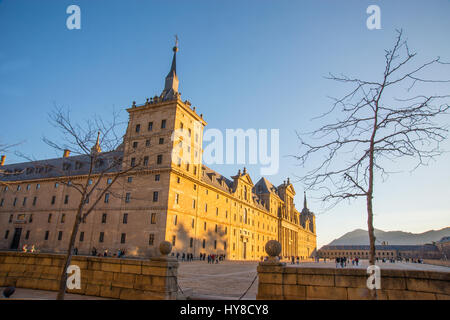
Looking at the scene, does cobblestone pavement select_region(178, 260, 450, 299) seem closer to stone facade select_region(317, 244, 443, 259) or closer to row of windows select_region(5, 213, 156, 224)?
row of windows select_region(5, 213, 156, 224)

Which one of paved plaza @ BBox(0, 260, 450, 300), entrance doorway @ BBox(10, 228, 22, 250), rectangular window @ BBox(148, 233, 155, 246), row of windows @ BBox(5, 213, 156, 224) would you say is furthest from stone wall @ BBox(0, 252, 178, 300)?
entrance doorway @ BBox(10, 228, 22, 250)

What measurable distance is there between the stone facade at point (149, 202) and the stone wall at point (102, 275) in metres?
19.6

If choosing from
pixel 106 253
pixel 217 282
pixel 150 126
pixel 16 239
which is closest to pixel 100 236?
pixel 106 253

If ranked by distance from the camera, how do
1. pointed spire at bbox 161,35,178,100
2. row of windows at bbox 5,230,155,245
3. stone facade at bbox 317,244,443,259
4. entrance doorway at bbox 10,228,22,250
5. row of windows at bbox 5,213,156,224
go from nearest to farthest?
row of windows at bbox 5,230,155,245 < row of windows at bbox 5,213,156,224 < pointed spire at bbox 161,35,178,100 < entrance doorway at bbox 10,228,22,250 < stone facade at bbox 317,244,443,259

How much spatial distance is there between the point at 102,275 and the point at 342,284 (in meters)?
7.88

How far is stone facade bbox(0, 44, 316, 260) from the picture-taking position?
37.6 metres

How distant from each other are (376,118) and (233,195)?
173ft

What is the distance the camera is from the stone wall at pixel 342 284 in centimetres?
640

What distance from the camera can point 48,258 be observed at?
10891mm

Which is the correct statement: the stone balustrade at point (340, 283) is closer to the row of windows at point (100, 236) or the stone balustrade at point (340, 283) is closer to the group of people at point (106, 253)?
the row of windows at point (100, 236)

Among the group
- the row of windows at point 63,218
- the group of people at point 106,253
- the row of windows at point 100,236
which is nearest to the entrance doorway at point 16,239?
the row of windows at point 63,218

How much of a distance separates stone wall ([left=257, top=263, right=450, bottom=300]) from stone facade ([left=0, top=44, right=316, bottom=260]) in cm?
2491
